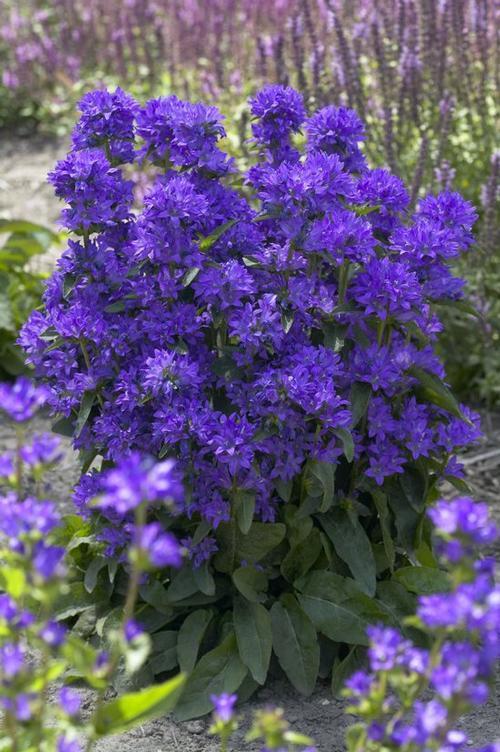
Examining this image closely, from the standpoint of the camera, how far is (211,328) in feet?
8.88

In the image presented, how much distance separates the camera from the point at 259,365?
2.55 m

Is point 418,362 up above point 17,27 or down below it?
below

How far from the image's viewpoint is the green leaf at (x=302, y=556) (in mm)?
2711

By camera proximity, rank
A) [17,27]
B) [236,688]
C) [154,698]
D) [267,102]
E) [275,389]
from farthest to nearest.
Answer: [17,27]
[267,102]
[236,688]
[275,389]
[154,698]

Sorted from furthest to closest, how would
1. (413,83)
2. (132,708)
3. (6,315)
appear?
(413,83) → (6,315) → (132,708)

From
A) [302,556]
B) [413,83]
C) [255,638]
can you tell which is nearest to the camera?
[255,638]

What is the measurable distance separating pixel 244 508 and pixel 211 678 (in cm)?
45

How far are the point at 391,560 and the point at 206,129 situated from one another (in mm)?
1111

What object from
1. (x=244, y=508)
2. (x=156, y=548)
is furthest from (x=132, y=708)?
(x=244, y=508)

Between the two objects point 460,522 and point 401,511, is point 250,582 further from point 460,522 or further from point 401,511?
point 460,522

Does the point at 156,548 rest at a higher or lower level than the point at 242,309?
lower

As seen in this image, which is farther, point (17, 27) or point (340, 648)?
point (17, 27)

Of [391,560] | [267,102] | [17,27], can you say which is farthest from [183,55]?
[391,560]

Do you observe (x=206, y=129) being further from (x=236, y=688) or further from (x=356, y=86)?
(x=356, y=86)
